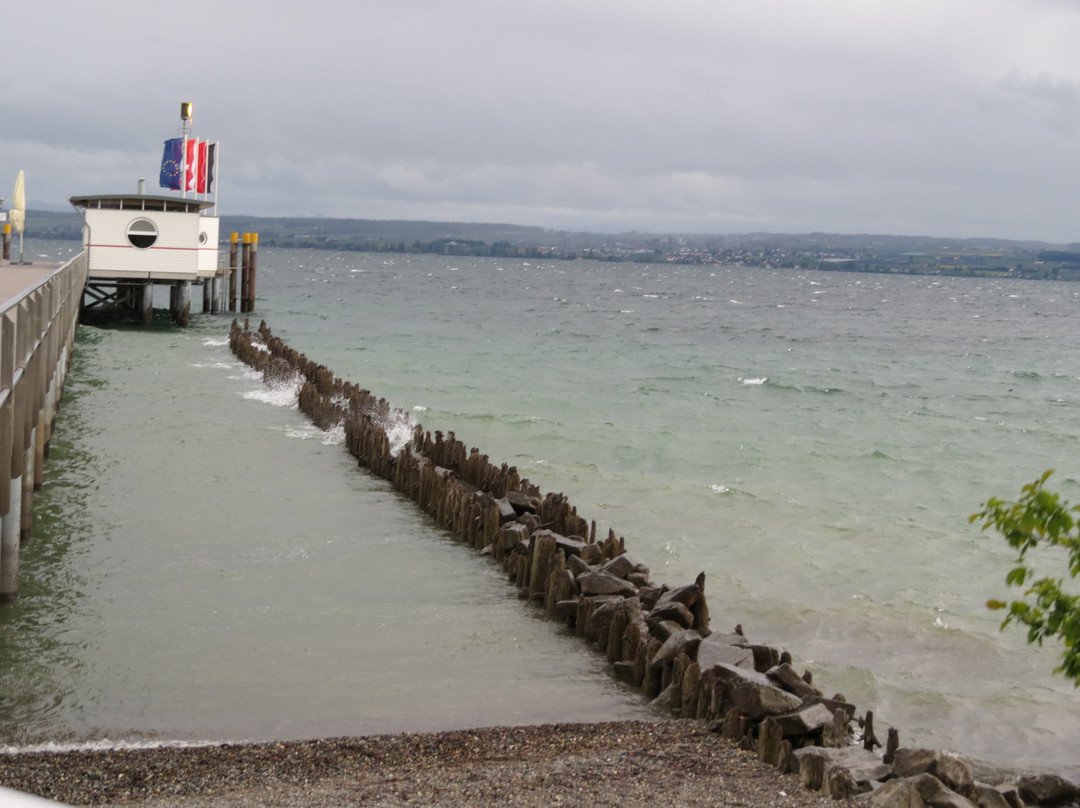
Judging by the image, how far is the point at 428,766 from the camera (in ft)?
25.9

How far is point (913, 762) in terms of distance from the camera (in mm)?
7566

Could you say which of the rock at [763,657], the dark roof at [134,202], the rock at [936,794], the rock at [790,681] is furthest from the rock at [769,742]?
the dark roof at [134,202]

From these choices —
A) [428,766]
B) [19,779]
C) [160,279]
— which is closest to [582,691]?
[428,766]

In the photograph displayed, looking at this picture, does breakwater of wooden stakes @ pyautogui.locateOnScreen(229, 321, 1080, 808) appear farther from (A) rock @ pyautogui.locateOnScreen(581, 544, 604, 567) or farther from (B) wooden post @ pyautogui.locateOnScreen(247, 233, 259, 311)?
(B) wooden post @ pyautogui.locateOnScreen(247, 233, 259, 311)

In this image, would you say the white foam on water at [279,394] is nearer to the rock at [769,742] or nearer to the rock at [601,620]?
the rock at [601,620]

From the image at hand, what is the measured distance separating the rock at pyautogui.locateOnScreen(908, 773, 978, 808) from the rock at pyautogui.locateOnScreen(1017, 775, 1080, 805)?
956mm

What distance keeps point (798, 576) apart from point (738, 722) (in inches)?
241

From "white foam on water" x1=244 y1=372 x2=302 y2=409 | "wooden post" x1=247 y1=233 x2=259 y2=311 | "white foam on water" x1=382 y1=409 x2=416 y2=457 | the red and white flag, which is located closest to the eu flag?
the red and white flag

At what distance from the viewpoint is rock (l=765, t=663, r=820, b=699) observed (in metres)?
9.07

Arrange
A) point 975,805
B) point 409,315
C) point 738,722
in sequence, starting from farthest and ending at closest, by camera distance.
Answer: point 409,315, point 738,722, point 975,805

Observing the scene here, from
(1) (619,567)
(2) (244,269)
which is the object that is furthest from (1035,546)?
(2) (244,269)

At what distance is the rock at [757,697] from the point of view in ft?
28.2

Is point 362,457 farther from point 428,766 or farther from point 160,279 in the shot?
point 160,279

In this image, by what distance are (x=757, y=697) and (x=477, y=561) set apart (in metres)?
6.05
